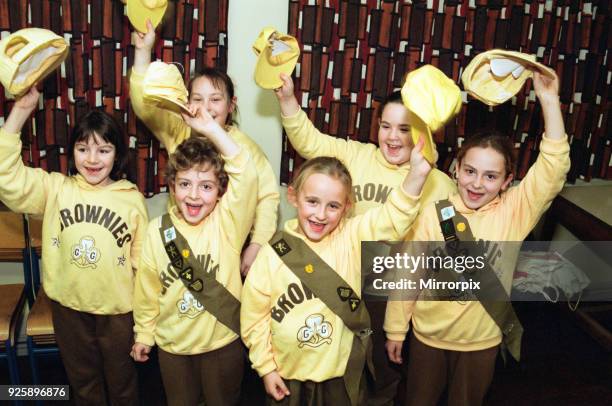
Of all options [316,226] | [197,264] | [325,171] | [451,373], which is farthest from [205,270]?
[451,373]

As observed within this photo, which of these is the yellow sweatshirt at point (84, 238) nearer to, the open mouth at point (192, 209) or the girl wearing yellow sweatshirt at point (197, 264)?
the girl wearing yellow sweatshirt at point (197, 264)

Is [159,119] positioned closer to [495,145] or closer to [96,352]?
[96,352]

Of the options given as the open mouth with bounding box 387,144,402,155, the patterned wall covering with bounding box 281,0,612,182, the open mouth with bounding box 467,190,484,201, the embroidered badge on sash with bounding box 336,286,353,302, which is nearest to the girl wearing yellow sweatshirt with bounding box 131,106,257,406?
the embroidered badge on sash with bounding box 336,286,353,302

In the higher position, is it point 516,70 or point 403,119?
point 516,70

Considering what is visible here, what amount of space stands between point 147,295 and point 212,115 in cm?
67

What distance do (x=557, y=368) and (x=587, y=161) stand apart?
101cm

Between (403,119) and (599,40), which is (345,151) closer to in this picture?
(403,119)

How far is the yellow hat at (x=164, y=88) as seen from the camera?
172 centimetres

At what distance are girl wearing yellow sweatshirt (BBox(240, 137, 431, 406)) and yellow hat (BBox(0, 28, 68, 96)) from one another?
87cm

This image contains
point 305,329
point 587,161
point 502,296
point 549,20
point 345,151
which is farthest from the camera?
point 587,161

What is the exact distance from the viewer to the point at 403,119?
6.70 feet

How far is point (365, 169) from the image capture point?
84.5 inches

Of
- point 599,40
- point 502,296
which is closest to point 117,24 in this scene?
point 502,296

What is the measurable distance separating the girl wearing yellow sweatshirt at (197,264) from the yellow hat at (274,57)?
14.5 inches
